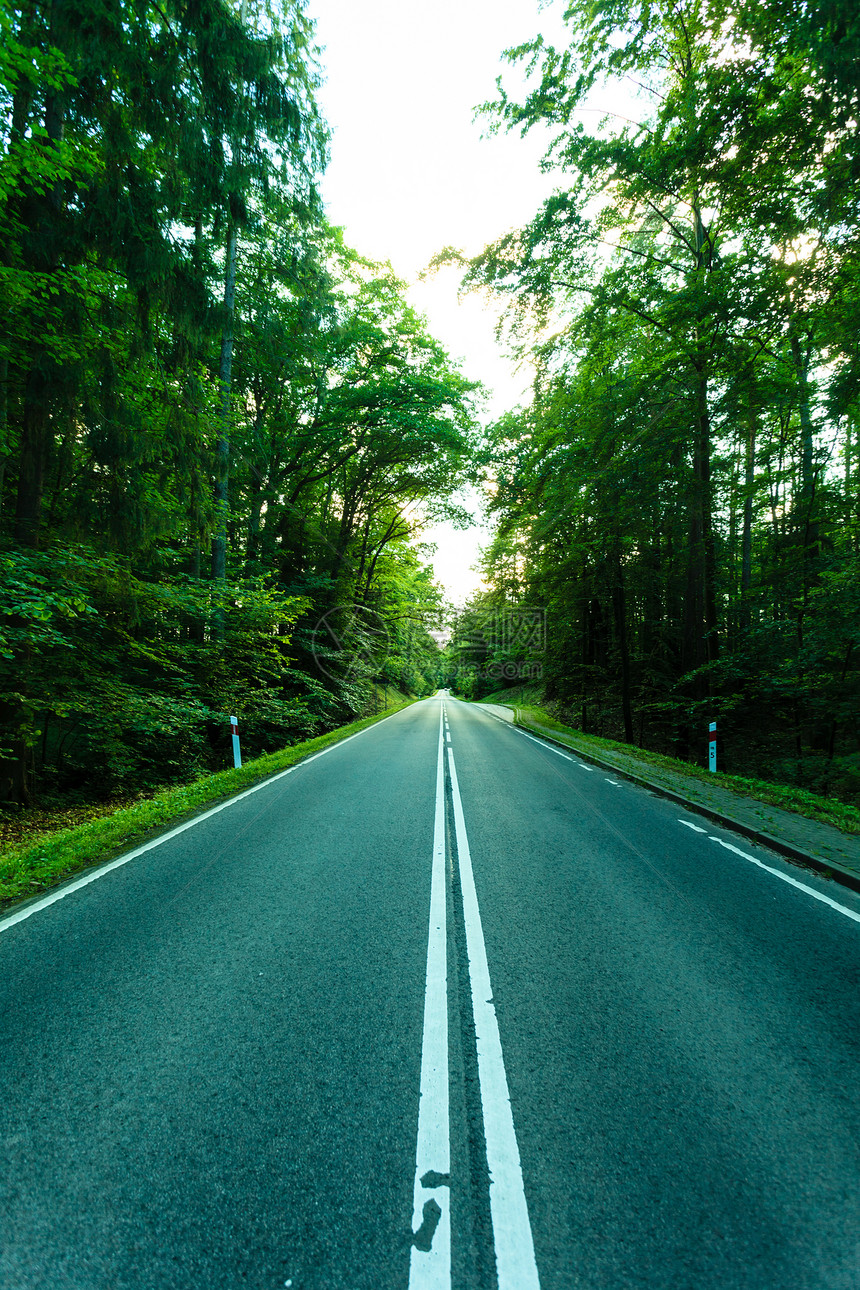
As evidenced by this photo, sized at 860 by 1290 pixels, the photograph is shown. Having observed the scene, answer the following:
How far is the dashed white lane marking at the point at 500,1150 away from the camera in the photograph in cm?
169

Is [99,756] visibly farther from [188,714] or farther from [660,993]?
[660,993]

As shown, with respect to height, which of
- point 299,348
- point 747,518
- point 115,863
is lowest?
point 115,863

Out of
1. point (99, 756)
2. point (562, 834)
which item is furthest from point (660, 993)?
point (99, 756)

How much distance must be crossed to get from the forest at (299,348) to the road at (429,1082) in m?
4.40

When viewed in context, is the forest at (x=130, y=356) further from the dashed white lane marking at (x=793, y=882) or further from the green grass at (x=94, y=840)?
the dashed white lane marking at (x=793, y=882)

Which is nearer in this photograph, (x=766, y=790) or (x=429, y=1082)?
(x=429, y=1082)

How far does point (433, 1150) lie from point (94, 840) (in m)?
4.95

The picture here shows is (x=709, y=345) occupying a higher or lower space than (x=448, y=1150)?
higher

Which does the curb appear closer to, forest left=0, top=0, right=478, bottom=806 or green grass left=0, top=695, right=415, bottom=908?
green grass left=0, top=695, right=415, bottom=908

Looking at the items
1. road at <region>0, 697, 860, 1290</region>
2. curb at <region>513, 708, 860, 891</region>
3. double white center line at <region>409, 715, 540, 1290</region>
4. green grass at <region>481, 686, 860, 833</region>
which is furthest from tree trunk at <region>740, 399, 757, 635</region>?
double white center line at <region>409, 715, 540, 1290</region>

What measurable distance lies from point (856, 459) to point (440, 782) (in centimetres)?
1560

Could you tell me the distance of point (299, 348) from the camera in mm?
14500

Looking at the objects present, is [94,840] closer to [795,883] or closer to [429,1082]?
[429,1082]

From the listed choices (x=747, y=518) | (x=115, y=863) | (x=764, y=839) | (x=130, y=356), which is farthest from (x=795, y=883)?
(x=747, y=518)
